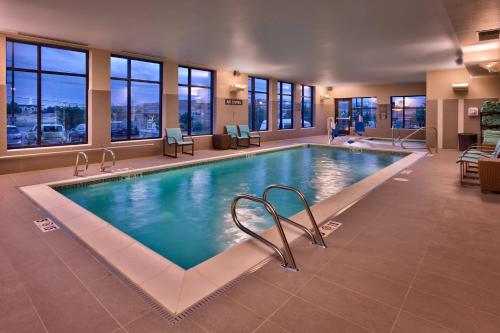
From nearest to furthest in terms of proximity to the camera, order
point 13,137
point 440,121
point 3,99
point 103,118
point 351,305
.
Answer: point 351,305
point 3,99
point 13,137
point 103,118
point 440,121

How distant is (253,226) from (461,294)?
2.37 m

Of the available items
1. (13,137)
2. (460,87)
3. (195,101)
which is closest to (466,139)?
(460,87)

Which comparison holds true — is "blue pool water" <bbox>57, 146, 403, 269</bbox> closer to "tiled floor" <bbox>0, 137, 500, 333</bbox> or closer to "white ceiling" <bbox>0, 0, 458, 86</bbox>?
"tiled floor" <bbox>0, 137, 500, 333</bbox>

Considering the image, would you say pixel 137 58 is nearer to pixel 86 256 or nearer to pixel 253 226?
pixel 253 226

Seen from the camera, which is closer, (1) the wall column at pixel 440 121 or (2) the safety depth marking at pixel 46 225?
(2) the safety depth marking at pixel 46 225

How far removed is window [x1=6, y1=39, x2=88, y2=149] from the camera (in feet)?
21.8

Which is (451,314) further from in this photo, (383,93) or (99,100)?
(383,93)

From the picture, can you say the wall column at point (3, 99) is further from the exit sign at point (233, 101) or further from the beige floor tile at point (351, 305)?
the beige floor tile at point (351, 305)

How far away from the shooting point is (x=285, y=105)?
14.5 m

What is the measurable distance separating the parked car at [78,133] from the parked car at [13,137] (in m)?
1.00

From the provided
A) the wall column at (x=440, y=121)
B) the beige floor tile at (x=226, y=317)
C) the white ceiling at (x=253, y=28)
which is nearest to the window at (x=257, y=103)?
the white ceiling at (x=253, y=28)

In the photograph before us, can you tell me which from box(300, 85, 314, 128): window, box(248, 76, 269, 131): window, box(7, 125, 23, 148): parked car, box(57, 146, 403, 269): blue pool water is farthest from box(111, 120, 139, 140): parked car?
box(300, 85, 314, 128): window

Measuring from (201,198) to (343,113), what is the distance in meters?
13.7

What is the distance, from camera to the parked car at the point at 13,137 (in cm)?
666
